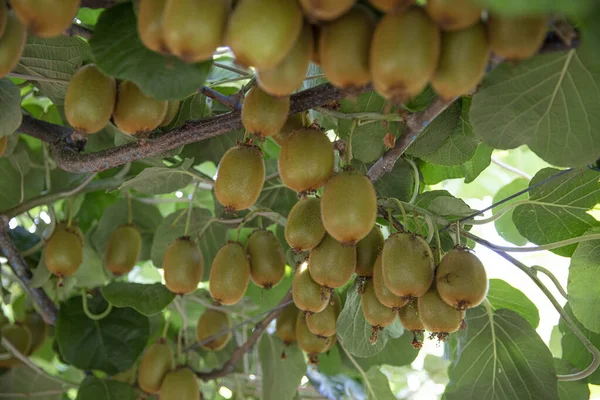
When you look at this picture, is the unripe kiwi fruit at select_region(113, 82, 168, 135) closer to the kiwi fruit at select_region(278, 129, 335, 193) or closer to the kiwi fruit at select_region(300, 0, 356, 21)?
the kiwi fruit at select_region(278, 129, 335, 193)

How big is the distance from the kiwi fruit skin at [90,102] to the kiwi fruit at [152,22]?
0.76 feet

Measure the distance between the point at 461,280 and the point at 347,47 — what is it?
1.25ft

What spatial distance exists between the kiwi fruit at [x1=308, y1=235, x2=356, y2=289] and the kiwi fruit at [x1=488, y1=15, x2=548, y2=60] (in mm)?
381

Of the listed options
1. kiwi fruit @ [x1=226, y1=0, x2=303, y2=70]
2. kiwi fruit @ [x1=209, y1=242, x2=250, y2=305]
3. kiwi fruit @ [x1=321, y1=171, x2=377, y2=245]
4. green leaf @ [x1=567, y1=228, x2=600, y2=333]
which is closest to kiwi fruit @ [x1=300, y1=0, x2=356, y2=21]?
kiwi fruit @ [x1=226, y1=0, x2=303, y2=70]

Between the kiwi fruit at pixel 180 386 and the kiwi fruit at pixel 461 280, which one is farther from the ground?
the kiwi fruit at pixel 461 280

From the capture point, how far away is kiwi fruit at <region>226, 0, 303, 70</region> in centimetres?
49

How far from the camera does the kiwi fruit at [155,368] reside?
1.28 meters

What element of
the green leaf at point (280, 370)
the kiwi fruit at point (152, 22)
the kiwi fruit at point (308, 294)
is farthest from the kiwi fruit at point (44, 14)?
the green leaf at point (280, 370)

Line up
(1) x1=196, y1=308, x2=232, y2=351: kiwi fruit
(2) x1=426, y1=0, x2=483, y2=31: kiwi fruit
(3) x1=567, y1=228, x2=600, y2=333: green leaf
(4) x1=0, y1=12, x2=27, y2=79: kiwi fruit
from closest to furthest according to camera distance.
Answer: (2) x1=426, y1=0, x2=483, y2=31: kiwi fruit
(4) x1=0, y1=12, x2=27, y2=79: kiwi fruit
(3) x1=567, y1=228, x2=600, y2=333: green leaf
(1) x1=196, y1=308, x2=232, y2=351: kiwi fruit

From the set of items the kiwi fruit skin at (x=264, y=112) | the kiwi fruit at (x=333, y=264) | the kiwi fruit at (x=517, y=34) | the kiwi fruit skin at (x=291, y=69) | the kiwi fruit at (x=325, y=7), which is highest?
the kiwi fruit at (x=325, y=7)

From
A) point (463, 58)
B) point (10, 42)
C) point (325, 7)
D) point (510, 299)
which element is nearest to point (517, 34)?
point (463, 58)

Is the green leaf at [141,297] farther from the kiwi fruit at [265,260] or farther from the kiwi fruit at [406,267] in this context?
the kiwi fruit at [406,267]

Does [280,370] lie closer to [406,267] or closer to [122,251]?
[122,251]

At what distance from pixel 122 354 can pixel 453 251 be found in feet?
3.12
